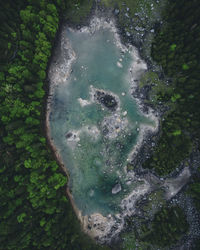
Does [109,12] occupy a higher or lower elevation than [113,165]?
higher

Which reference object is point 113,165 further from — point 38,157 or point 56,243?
point 56,243

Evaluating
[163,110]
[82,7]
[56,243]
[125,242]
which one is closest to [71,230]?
[56,243]

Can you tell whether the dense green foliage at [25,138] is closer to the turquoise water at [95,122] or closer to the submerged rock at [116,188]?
the turquoise water at [95,122]

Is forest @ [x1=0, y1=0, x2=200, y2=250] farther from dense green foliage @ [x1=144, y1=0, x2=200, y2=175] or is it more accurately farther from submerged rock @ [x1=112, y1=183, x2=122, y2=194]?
submerged rock @ [x1=112, y1=183, x2=122, y2=194]

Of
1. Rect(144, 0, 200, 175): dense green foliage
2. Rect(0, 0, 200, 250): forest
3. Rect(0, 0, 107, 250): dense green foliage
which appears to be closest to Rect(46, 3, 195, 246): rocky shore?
Rect(0, 0, 200, 250): forest

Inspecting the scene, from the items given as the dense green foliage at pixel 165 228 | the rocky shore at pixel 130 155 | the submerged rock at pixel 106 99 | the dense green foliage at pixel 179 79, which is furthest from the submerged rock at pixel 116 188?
the submerged rock at pixel 106 99
